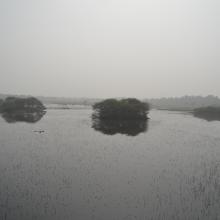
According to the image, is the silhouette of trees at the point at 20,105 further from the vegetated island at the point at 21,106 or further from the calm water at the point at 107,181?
the calm water at the point at 107,181

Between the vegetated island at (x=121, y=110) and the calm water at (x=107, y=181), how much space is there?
29731mm

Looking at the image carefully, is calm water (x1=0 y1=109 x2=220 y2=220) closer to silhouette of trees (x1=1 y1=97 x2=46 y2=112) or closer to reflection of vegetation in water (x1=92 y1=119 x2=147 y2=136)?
reflection of vegetation in water (x1=92 y1=119 x2=147 y2=136)

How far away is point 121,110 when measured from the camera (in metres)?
54.9

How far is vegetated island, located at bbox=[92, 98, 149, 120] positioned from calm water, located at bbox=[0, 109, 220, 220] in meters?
29.7

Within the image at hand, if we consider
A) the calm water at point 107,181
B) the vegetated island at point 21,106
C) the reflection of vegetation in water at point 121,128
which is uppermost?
the vegetated island at point 21,106

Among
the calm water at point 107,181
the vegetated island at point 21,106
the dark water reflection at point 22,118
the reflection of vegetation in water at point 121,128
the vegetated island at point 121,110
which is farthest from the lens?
the vegetated island at point 21,106

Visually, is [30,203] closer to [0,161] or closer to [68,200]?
[68,200]

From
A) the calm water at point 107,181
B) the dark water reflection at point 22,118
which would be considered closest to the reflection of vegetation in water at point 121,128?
the calm water at point 107,181

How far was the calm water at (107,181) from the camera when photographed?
11023 millimetres

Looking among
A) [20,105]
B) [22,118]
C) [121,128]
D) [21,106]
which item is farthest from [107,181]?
[21,106]

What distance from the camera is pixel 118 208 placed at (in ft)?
36.9

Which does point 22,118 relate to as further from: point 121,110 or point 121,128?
point 121,128

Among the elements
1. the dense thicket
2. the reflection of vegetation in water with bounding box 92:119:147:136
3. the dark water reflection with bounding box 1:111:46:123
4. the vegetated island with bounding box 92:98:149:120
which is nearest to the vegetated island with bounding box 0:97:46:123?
the dense thicket

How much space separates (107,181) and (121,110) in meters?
40.5
